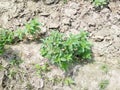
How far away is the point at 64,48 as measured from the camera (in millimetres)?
4199

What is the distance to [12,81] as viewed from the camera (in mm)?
4184

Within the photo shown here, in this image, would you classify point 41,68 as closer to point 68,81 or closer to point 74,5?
point 68,81

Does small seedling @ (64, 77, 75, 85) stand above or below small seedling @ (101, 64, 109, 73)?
below

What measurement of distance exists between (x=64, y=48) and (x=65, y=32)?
49 centimetres

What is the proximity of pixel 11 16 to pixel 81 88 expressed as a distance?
1.68m

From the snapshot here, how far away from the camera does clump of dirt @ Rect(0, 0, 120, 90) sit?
418 cm

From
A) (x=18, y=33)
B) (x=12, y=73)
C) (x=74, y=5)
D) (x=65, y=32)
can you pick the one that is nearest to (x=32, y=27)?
(x=18, y=33)

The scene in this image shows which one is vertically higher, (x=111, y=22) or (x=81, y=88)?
(x=111, y=22)

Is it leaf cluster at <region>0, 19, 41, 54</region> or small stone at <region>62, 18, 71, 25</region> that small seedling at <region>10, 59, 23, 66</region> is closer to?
leaf cluster at <region>0, 19, 41, 54</region>

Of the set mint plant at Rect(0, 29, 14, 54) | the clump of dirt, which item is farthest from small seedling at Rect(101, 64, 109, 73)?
mint plant at Rect(0, 29, 14, 54)

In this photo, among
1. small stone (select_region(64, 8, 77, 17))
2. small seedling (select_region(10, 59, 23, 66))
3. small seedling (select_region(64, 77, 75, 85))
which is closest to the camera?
small seedling (select_region(64, 77, 75, 85))

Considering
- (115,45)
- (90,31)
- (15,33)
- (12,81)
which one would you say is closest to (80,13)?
(90,31)

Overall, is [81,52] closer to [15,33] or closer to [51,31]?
[51,31]

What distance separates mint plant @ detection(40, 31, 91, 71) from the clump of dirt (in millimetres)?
149
